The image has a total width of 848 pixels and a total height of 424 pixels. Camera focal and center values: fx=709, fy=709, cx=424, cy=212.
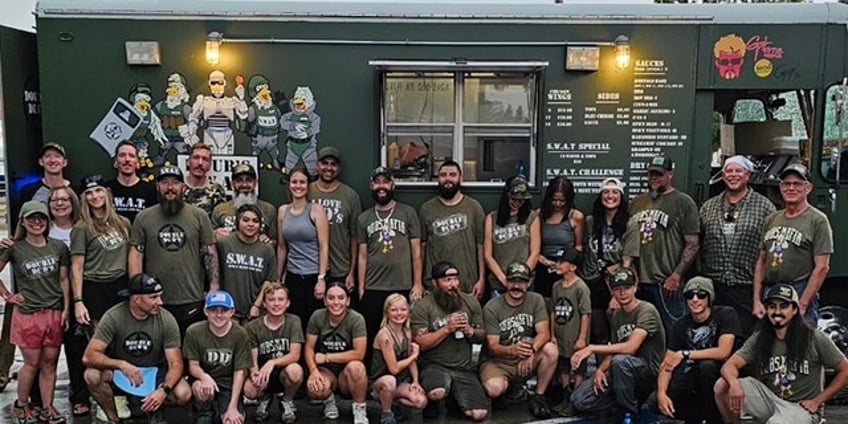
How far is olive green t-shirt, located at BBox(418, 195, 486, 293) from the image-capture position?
5398 millimetres

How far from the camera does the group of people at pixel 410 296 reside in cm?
474

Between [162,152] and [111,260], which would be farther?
[162,152]

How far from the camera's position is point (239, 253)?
5105 mm

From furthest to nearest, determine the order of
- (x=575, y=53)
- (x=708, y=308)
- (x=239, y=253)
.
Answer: (x=575, y=53) → (x=239, y=253) → (x=708, y=308)

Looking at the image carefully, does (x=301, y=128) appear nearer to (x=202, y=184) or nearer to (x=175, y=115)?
(x=202, y=184)

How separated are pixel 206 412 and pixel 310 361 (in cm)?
76

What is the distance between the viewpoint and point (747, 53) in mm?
5551

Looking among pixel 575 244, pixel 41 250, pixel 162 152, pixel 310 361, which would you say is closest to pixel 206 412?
pixel 310 361

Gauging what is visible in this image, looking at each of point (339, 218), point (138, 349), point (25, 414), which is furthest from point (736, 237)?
point (25, 414)

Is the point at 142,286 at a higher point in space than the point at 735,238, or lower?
lower

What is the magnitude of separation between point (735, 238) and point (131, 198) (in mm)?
4453

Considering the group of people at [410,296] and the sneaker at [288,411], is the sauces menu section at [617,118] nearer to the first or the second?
the group of people at [410,296]

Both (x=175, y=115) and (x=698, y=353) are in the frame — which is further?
(x=175, y=115)

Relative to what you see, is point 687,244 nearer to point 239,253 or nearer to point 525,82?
point 525,82
